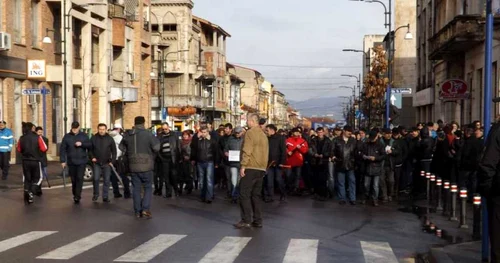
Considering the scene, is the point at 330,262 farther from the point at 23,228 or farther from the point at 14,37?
the point at 14,37

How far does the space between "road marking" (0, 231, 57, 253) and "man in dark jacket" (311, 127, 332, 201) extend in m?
9.18

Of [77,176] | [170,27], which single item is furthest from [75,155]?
[170,27]

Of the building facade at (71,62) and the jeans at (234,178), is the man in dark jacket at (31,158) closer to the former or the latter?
the jeans at (234,178)

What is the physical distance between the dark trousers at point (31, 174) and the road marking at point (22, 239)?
212 inches

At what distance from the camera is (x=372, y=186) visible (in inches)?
748

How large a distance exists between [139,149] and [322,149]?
682 cm

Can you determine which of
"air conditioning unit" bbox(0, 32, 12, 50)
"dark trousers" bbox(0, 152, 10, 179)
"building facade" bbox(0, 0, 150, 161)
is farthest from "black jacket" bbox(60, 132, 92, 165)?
"air conditioning unit" bbox(0, 32, 12, 50)

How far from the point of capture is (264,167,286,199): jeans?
19.4 metres

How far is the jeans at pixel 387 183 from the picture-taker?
19688 millimetres

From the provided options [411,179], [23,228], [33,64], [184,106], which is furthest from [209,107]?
[23,228]

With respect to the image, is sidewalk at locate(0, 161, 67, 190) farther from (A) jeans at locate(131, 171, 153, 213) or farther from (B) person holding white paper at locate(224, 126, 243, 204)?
(A) jeans at locate(131, 171, 153, 213)

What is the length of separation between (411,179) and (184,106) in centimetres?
5493

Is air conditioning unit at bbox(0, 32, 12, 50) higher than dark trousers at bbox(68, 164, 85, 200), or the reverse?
air conditioning unit at bbox(0, 32, 12, 50)

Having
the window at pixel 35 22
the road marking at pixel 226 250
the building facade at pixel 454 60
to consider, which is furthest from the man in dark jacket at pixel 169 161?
the window at pixel 35 22
